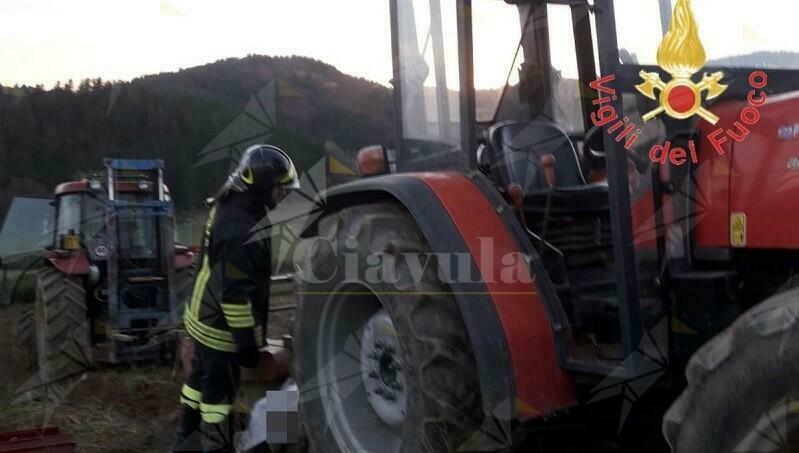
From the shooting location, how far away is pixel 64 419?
6.32 metres

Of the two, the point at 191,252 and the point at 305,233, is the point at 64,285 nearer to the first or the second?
the point at 191,252

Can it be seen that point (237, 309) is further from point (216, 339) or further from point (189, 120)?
point (189, 120)

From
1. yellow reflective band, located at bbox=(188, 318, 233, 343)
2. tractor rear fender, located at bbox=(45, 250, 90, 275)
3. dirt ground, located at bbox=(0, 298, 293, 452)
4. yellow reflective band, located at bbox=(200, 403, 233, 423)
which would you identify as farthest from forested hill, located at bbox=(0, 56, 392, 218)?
yellow reflective band, located at bbox=(200, 403, 233, 423)

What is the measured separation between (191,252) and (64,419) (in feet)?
10.5

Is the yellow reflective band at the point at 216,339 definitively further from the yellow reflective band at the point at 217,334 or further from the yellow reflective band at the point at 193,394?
the yellow reflective band at the point at 193,394

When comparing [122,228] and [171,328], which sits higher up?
[122,228]

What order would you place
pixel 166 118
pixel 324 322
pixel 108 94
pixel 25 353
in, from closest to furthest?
pixel 324 322, pixel 25 353, pixel 166 118, pixel 108 94

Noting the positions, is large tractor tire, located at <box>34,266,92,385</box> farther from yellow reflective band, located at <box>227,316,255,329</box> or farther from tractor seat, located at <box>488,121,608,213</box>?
tractor seat, located at <box>488,121,608,213</box>

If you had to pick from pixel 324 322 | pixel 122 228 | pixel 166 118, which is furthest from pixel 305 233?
pixel 166 118

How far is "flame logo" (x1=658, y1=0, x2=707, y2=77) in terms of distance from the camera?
3.10 metres

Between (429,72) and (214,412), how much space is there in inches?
73.3

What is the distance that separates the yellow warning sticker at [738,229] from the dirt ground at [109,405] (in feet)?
12.0

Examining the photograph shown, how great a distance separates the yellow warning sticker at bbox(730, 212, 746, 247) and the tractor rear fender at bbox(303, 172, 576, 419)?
682mm

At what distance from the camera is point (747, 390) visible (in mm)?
2510
